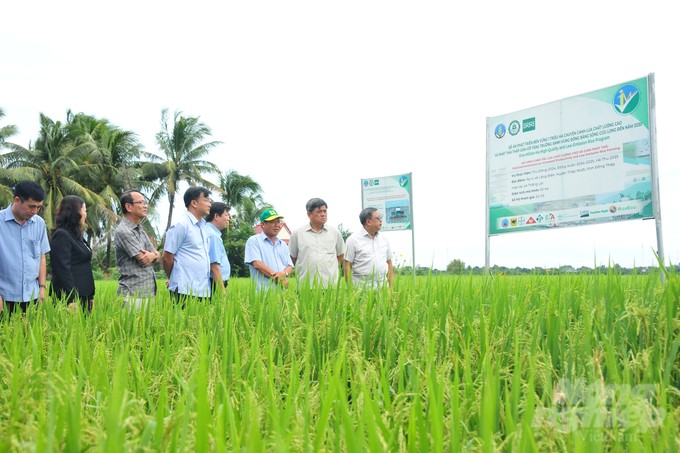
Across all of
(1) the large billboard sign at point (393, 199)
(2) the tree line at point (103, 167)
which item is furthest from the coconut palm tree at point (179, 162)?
(1) the large billboard sign at point (393, 199)

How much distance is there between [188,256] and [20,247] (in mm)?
1118

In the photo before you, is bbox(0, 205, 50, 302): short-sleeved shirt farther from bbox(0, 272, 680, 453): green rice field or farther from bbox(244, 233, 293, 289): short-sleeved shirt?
bbox(244, 233, 293, 289): short-sleeved shirt

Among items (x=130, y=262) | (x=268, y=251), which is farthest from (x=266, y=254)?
(x=130, y=262)

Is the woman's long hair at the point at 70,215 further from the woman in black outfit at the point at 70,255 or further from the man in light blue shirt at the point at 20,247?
the man in light blue shirt at the point at 20,247

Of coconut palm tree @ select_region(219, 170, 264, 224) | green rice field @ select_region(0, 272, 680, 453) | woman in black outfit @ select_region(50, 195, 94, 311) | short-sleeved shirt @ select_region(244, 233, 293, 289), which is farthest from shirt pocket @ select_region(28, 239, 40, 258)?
coconut palm tree @ select_region(219, 170, 264, 224)

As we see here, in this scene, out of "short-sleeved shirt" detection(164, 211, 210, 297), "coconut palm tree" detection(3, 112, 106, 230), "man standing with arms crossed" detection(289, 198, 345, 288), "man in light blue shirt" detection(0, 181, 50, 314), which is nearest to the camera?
"man in light blue shirt" detection(0, 181, 50, 314)

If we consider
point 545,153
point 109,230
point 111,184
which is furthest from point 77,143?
point 545,153

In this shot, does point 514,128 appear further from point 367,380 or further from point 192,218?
point 367,380

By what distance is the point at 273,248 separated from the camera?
5.16m

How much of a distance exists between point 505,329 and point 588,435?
3.98 feet

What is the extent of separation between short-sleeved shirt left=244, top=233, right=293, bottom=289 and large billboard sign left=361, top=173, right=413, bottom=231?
5347 mm

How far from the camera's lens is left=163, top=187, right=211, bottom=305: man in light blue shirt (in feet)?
14.4

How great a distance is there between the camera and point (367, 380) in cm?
178

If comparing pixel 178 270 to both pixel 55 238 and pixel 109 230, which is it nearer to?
pixel 55 238
